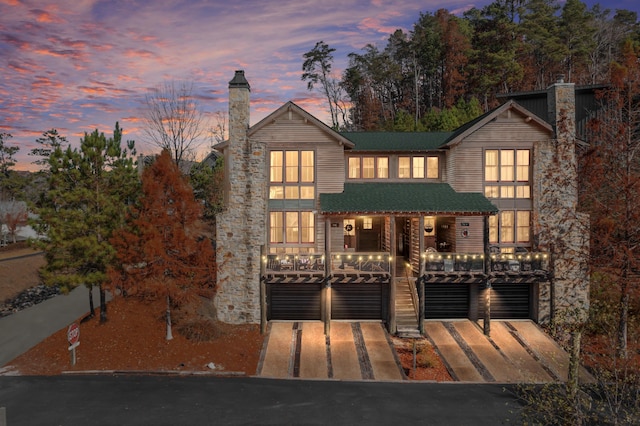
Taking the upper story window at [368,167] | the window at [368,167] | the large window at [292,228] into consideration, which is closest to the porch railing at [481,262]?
the upper story window at [368,167]

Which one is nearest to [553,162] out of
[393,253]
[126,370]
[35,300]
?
[393,253]

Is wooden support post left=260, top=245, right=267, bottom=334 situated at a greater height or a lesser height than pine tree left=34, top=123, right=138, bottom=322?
lesser

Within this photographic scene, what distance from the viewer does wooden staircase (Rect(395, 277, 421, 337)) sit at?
2153cm

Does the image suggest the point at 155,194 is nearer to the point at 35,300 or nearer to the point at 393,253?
the point at 393,253

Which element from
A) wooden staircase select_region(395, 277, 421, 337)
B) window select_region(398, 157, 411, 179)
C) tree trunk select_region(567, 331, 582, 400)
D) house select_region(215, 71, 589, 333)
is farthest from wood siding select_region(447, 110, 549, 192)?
tree trunk select_region(567, 331, 582, 400)

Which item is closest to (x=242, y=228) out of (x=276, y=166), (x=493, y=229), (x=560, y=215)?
(x=276, y=166)

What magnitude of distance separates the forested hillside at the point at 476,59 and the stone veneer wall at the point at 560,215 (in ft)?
76.6

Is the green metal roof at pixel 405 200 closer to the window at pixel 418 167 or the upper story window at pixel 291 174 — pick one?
the window at pixel 418 167

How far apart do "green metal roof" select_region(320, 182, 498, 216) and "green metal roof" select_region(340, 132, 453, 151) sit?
7.51 ft

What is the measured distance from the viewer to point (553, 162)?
76.1ft

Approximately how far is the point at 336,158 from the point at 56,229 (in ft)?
49.8

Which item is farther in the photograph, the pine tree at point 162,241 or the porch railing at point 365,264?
the porch railing at point 365,264

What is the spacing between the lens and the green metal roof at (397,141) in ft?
80.2

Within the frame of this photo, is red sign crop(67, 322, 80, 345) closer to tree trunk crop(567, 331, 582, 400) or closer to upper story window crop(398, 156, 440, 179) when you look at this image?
upper story window crop(398, 156, 440, 179)
